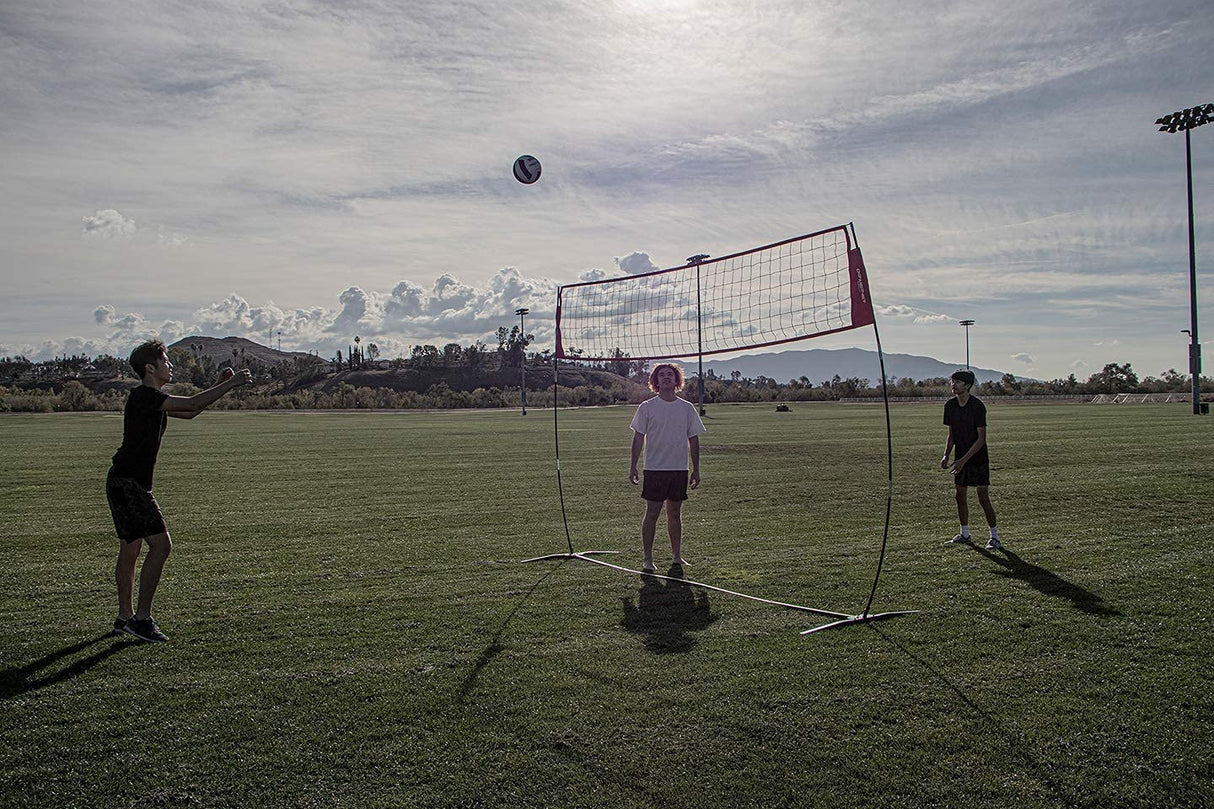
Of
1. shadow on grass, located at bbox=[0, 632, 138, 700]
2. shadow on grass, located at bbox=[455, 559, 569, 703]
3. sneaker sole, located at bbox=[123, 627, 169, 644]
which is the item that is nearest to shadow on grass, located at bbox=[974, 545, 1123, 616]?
shadow on grass, located at bbox=[455, 559, 569, 703]

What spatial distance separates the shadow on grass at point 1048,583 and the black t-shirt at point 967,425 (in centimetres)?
107

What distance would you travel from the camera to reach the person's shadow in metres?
5.82

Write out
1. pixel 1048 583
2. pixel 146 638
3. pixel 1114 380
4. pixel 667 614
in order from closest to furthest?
pixel 146 638 → pixel 667 614 → pixel 1048 583 → pixel 1114 380

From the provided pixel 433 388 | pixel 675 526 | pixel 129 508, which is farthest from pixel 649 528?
pixel 433 388

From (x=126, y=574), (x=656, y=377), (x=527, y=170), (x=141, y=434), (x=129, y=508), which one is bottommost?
(x=126, y=574)

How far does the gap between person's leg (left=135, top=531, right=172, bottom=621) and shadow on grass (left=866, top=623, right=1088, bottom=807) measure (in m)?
5.27

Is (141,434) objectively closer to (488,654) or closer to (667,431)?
(488,654)

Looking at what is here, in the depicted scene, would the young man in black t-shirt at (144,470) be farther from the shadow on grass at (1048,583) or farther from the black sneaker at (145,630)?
the shadow on grass at (1048,583)

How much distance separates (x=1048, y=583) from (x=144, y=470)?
24.2 feet

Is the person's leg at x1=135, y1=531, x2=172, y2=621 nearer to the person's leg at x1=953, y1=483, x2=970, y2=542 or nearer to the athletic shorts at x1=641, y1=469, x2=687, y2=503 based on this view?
the athletic shorts at x1=641, y1=469, x2=687, y2=503

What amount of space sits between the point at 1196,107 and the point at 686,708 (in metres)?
48.6

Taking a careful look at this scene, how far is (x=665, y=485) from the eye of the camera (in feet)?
25.8

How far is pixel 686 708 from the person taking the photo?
4621mm

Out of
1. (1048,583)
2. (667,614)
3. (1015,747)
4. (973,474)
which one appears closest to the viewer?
(1015,747)
